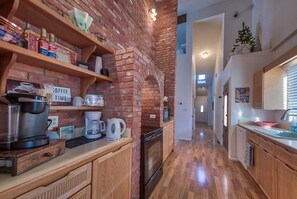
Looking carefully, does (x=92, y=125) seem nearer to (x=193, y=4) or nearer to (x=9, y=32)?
(x=9, y=32)

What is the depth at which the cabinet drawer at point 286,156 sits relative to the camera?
129 cm

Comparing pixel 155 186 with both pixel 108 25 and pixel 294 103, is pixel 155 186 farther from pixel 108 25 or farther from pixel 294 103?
pixel 294 103

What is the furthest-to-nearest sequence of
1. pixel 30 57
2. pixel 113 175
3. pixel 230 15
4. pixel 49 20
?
pixel 230 15
pixel 113 175
pixel 49 20
pixel 30 57

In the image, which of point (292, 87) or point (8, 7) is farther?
point (292, 87)

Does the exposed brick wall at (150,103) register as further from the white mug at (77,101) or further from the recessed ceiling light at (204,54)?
the recessed ceiling light at (204,54)

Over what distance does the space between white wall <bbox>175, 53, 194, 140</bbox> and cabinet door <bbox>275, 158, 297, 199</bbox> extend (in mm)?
3352

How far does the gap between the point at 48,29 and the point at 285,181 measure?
2838 millimetres

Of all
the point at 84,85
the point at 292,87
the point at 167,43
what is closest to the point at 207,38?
the point at 167,43

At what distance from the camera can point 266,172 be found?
183 cm

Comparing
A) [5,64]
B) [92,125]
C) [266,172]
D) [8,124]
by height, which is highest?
[5,64]

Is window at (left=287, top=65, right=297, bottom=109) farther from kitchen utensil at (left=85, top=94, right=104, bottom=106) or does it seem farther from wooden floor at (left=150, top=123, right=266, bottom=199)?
kitchen utensil at (left=85, top=94, right=104, bottom=106)

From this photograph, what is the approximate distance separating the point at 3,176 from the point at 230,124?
385 centimetres

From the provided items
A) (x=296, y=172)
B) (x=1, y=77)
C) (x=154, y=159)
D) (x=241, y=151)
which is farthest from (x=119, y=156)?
(x=241, y=151)

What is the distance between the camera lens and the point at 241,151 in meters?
2.92
